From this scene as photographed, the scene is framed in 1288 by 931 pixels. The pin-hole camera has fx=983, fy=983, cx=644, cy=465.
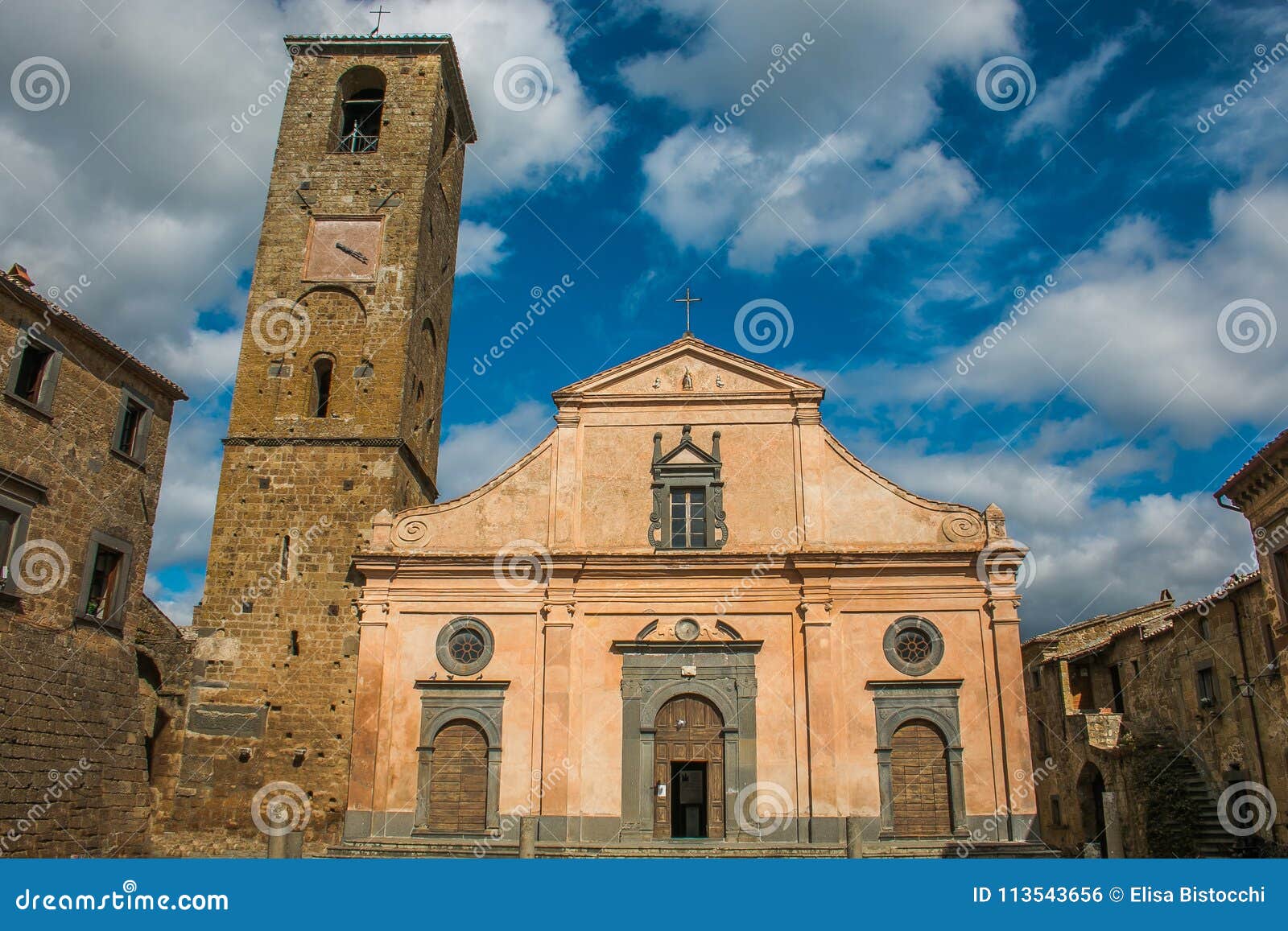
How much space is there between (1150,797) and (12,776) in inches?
977

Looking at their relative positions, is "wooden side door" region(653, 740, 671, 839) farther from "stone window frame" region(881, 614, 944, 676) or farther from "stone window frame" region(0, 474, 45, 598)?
"stone window frame" region(0, 474, 45, 598)

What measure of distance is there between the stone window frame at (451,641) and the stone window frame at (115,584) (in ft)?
20.4

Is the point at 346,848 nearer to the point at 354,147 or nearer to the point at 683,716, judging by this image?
the point at 683,716

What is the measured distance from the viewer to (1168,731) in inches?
1015

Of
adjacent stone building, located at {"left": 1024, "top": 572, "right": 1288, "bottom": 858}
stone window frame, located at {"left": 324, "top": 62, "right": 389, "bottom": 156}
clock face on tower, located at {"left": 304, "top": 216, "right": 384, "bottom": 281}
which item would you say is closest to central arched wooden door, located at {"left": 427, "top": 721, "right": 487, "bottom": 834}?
clock face on tower, located at {"left": 304, "top": 216, "right": 384, "bottom": 281}

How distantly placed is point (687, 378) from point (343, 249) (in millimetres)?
8953

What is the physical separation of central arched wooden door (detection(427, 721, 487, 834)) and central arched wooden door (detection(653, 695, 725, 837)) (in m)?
3.32

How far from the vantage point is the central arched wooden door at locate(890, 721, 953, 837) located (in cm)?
1809

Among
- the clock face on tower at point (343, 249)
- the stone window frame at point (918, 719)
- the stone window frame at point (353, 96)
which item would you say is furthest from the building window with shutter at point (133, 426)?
the stone window frame at point (918, 719)

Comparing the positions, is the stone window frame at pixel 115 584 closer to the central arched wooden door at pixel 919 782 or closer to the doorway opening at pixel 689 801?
the doorway opening at pixel 689 801

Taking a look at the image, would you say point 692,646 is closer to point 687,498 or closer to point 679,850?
point 687,498

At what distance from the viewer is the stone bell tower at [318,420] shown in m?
19.6

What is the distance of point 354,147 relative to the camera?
985 inches

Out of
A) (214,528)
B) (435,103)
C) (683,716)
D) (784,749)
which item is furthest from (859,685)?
(435,103)
